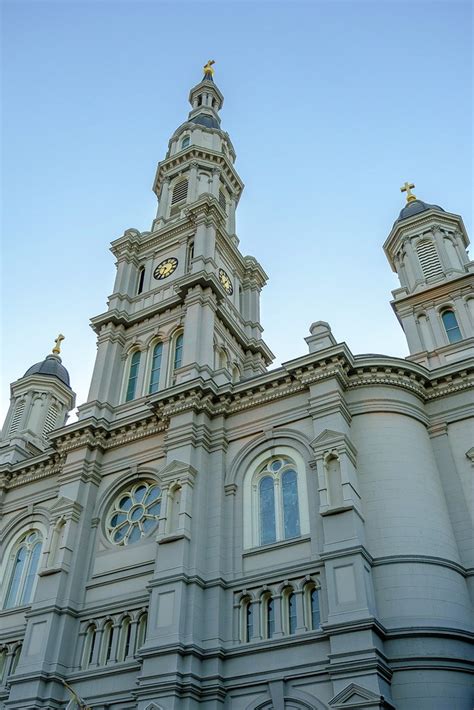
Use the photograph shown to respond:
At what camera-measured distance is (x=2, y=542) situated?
28.8 m

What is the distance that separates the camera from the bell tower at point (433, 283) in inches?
1111

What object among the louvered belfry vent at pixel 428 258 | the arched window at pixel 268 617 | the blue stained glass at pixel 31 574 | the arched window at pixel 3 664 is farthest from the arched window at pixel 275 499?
the louvered belfry vent at pixel 428 258

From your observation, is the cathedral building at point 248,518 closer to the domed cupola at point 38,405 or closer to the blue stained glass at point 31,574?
the blue stained glass at point 31,574

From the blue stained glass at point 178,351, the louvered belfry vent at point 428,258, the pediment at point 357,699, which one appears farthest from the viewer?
the louvered belfry vent at point 428,258

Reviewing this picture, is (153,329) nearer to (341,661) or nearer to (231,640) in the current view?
(231,640)

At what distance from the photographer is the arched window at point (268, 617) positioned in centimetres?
1970

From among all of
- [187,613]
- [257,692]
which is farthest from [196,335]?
[257,692]

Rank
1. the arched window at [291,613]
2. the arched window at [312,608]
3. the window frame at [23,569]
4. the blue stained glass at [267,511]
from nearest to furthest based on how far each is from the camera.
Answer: the arched window at [312,608]
the arched window at [291,613]
the blue stained glass at [267,511]
the window frame at [23,569]

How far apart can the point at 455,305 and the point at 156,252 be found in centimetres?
1640

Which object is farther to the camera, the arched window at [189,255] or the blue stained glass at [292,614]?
the arched window at [189,255]

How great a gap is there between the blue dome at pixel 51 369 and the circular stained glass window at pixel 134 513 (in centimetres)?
1563

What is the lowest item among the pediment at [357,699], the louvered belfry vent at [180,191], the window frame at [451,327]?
the pediment at [357,699]

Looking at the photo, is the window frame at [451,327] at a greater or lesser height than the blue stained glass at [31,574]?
greater

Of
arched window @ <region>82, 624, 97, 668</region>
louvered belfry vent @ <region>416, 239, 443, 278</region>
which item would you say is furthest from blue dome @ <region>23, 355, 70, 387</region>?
louvered belfry vent @ <region>416, 239, 443, 278</region>
